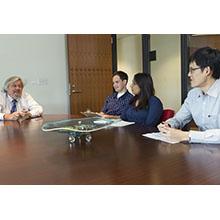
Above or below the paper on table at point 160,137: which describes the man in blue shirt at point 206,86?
above

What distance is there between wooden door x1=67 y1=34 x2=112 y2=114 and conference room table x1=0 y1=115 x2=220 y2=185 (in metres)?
2.86

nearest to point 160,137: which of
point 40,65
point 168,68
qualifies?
point 40,65

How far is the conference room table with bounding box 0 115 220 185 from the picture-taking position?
3.05 feet

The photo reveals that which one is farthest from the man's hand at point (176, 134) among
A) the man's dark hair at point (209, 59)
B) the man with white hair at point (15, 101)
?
the man with white hair at point (15, 101)

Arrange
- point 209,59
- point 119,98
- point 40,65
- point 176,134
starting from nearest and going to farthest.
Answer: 1. point 176,134
2. point 209,59
3. point 119,98
4. point 40,65

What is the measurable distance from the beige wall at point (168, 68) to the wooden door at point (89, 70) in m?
0.92

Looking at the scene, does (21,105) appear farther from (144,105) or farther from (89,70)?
(89,70)

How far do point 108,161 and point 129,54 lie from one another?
189 inches

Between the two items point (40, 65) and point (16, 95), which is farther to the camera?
point (40, 65)

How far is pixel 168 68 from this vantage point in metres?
4.99

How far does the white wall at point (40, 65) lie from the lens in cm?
425

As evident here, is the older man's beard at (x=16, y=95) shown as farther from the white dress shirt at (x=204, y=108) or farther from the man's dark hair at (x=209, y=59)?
the man's dark hair at (x=209, y=59)

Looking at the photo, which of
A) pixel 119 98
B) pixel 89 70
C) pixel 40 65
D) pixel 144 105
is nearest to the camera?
pixel 144 105

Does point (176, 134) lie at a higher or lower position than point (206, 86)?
lower
